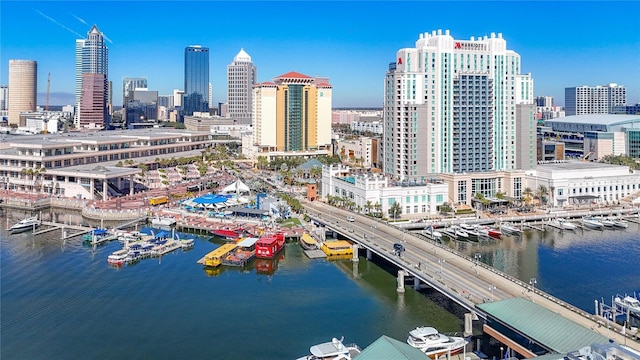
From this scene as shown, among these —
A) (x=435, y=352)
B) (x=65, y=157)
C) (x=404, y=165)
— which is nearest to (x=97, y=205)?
(x=65, y=157)

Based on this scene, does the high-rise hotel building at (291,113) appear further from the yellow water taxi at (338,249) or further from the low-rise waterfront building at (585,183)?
the yellow water taxi at (338,249)

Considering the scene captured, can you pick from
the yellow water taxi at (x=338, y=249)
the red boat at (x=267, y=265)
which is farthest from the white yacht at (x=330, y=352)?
the yellow water taxi at (x=338, y=249)

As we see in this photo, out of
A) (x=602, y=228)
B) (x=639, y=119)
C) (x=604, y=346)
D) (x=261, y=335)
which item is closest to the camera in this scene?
(x=604, y=346)

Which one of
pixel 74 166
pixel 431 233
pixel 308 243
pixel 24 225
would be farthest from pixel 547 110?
pixel 24 225

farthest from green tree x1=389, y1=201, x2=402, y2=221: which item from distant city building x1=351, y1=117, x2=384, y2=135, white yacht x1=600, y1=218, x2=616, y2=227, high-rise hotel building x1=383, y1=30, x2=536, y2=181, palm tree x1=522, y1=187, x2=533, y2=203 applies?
distant city building x1=351, y1=117, x2=384, y2=135

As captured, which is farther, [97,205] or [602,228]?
[97,205]

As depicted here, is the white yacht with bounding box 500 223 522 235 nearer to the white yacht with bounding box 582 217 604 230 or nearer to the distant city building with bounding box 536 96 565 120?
the white yacht with bounding box 582 217 604 230

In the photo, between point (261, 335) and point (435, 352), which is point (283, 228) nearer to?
point (261, 335)
